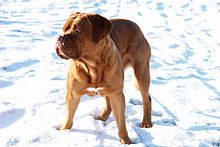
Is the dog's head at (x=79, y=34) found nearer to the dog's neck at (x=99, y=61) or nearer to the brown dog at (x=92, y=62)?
the brown dog at (x=92, y=62)

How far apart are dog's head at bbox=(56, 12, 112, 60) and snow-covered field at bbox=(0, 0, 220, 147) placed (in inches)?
40.2

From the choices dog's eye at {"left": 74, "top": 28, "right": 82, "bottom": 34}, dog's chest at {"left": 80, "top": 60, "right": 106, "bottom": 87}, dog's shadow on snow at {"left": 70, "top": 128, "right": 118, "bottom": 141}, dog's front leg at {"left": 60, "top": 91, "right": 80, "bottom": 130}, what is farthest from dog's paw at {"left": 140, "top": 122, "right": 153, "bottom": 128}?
dog's eye at {"left": 74, "top": 28, "right": 82, "bottom": 34}

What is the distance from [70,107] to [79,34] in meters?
1.08

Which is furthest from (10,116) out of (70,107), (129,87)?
(129,87)

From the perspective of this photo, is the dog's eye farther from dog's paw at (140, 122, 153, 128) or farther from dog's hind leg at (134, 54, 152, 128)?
dog's paw at (140, 122, 153, 128)

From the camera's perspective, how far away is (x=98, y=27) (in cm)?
357

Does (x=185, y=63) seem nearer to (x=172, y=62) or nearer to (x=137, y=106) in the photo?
(x=172, y=62)

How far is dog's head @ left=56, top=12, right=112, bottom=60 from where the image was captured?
3.35m

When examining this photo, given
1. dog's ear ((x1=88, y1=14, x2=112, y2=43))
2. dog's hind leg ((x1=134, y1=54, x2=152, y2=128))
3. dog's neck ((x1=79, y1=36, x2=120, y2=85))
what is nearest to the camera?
dog's ear ((x1=88, y1=14, x2=112, y2=43))

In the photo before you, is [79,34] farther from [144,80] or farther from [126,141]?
[144,80]

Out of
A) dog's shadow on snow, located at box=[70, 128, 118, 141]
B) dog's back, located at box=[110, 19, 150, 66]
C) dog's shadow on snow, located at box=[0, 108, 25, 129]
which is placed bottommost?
dog's shadow on snow, located at box=[70, 128, 118, 141]

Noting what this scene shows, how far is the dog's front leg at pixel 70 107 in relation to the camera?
4.12 metres

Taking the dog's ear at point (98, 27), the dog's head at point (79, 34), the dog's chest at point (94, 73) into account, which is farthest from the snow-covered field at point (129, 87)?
the dog's ear at point (98, 27)

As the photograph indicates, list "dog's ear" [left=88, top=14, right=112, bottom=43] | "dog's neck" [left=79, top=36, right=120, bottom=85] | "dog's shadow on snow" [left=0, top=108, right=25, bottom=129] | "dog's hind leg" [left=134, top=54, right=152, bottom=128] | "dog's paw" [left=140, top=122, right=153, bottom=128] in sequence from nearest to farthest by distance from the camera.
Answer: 1. "dog's ear" [left=88, top=14, right=112, bottom=43]
2. "dog's neck" [left=79, top=36, right=120, bottom=85]
3. "dog's shadow on snow" [left=0, top=108, right=25, bottom=129]
4. "dog's paw" [left=140, top=122, right=153, bottom=128]
5. "dog's hind leg" [left=134, top=54, right=152, bottom=128]
